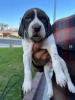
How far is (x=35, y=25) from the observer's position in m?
0.97

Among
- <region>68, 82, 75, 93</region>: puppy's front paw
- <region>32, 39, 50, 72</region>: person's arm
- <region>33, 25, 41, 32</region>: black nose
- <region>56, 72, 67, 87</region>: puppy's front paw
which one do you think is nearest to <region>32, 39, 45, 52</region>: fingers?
<region>32, 39, 50, 72</region>: person's arm

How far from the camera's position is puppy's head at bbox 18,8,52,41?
99 centimetres

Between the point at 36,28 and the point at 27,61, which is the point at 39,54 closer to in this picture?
the point at 27,61

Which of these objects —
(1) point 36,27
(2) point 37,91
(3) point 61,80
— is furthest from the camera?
(2) point 37,91

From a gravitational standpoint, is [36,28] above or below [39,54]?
above

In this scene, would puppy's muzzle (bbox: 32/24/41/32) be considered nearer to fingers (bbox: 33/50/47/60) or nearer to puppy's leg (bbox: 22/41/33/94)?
puppy's leg (bbox: 22/41/33/94)

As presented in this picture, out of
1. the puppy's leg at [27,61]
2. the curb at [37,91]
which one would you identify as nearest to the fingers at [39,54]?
the puppy's leg at [27,61]

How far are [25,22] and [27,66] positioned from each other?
382mm

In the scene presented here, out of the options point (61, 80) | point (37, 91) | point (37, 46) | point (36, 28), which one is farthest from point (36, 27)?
point (37, 91)

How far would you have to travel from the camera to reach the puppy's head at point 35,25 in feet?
3.25

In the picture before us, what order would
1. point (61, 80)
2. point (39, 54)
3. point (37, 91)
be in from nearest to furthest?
point (61, 80) < point (39, 54) < point (37, 91)

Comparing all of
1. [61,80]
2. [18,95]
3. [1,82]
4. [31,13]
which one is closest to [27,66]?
[61,80]

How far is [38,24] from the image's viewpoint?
98 cm

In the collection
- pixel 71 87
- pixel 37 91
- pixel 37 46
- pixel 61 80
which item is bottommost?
pixel 37 91
